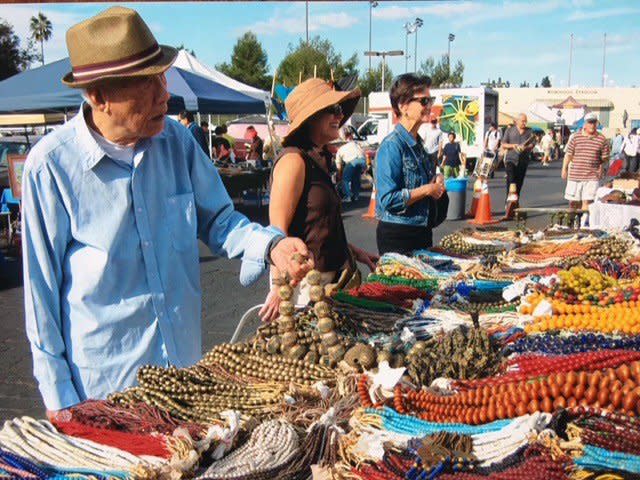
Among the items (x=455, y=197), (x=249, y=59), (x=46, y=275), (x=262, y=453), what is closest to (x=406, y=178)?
(x=46, y=275)

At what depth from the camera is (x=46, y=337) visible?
1.97 meters

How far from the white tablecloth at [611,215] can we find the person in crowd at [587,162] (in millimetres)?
3319

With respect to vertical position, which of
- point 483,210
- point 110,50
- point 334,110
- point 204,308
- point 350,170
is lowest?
point 204,308

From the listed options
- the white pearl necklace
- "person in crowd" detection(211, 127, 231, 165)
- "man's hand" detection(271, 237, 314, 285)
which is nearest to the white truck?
"person in crowd" detection(211, 127, 231, 165)

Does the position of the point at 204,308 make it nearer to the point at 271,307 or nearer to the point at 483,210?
the point at 271,307

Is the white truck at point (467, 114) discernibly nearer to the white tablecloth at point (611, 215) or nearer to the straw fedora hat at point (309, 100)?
the white tablecloth at point (611, 215)

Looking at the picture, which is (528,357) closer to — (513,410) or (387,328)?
(513,410)

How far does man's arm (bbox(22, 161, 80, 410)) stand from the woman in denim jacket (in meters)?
2.19

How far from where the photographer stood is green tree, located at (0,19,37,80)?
41.0 m

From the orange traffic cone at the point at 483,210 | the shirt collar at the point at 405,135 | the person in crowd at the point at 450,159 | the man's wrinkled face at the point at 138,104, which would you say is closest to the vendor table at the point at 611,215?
the shirt collar at the point at 405,135

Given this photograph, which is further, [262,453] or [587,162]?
[587,162]

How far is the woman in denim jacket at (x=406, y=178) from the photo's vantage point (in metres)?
3.85

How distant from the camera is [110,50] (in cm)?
185

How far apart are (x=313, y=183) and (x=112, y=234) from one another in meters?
1.21
